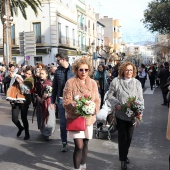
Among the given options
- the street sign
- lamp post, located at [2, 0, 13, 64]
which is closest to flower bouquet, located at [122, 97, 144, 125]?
the street sign

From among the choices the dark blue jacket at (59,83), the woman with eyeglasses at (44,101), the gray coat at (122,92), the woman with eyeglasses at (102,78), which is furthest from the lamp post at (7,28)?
the gray coat at (122,92)

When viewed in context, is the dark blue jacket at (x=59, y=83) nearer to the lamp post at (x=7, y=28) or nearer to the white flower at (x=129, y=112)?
the white flower at (x=129, y=112)

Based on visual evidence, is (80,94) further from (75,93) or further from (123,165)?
(123,165)

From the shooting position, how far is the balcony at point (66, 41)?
36.3 meters

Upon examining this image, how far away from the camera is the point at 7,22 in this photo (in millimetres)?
20500

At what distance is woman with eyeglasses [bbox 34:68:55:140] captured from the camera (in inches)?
280

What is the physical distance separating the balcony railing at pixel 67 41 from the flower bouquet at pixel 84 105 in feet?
106

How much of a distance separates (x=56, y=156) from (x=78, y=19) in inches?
1599

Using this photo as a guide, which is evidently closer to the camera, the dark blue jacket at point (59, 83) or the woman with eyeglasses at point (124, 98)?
the woman with eyeglasses at point (124, 98)

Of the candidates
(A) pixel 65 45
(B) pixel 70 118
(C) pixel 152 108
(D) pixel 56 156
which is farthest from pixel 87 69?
(A) pixel 65 45

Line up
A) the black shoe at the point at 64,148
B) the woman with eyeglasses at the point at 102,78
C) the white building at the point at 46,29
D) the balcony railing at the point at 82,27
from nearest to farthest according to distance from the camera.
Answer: the black shoe at the point at 64,148
the woman with eyeglasses at the point at 102,78
the white building at the point at 46,29
the balcony railing at the point at 82,27

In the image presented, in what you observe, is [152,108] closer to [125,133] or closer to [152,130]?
[152,130]

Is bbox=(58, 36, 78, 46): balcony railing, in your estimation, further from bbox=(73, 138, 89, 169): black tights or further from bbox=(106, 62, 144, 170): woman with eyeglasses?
bbox=(73, 138, 89, 169): black tights

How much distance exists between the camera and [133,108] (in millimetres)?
4898
